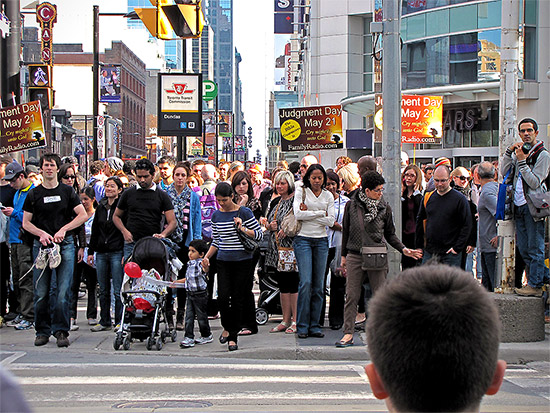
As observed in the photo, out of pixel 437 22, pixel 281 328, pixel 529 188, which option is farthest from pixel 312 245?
pixel 437 22

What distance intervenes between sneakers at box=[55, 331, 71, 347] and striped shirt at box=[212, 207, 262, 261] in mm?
2056

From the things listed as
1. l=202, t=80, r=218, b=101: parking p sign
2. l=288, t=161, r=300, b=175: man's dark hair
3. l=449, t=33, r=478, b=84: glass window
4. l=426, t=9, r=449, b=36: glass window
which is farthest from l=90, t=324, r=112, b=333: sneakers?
l=202, t=80, r=218, b=101: parking p sign

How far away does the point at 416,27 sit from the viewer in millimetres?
36375

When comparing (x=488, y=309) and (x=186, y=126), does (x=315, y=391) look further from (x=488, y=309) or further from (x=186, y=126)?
(x=186, y=126)

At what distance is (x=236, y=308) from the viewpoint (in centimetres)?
969

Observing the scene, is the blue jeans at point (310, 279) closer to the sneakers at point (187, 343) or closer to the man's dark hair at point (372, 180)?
the man's dark hair at point (372, 180)

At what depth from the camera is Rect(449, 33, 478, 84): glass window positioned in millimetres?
33250

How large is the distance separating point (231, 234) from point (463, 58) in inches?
1034

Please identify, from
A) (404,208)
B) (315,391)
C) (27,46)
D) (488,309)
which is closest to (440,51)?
(404,208)

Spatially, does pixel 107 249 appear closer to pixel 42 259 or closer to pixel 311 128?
pixel 42 259

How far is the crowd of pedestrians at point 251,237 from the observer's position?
31.6ft

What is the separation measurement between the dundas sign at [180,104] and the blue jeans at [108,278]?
5.03 m

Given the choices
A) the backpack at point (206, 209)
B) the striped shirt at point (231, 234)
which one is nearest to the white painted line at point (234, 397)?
the striped shirt at point (231, 234)

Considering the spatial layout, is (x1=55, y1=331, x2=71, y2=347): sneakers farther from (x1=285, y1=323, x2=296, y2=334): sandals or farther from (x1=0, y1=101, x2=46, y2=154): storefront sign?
(x1=0, y1=101, x2=46, y2=154): storefront sign
